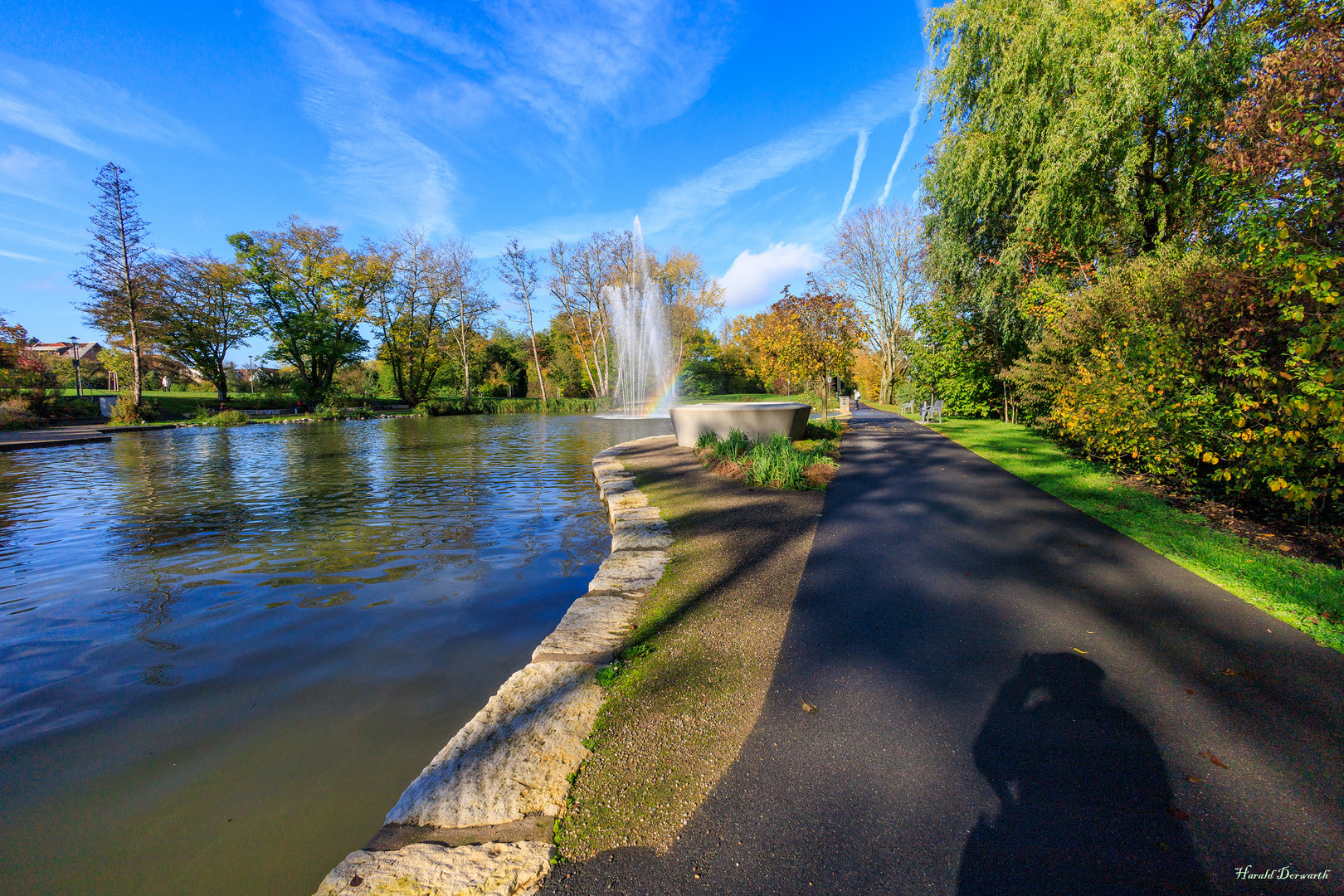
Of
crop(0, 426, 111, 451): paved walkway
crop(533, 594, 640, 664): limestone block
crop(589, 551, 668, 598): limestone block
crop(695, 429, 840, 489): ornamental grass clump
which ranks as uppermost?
crop(0, 426, 111, 451): paved walkway

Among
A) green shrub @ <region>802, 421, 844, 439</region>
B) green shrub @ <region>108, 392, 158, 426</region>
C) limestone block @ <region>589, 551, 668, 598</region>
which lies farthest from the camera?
green shrub @ <region>108, 392, 158, 426</region>

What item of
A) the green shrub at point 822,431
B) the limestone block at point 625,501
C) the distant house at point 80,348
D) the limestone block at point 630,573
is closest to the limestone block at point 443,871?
the limestone block at point 630,573

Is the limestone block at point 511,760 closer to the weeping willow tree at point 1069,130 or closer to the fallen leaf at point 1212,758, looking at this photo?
the fallen leaf at point 1212,758

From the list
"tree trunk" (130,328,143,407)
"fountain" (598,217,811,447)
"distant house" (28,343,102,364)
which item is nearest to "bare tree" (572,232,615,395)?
"fountain" (598,217,811,447)

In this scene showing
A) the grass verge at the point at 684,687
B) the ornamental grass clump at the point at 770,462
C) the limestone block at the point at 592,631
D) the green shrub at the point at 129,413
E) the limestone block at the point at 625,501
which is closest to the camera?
the grass verge at the point at 684,687

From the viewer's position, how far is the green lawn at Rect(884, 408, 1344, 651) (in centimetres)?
325

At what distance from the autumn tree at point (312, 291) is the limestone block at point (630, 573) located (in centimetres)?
3621

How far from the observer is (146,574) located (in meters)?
4.83

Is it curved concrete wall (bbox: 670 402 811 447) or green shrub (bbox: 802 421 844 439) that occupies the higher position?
curved concrete wall (bbox: 670 402 811 447)

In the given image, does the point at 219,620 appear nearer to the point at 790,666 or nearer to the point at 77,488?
the point at 790,666

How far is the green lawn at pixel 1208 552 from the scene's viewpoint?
3254mm

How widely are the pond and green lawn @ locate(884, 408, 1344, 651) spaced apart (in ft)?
16.4

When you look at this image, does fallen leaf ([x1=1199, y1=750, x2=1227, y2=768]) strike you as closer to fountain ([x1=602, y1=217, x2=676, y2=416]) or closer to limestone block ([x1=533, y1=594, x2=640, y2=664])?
limestone block ([x1=533, y1=594, x2=640, y2=664])

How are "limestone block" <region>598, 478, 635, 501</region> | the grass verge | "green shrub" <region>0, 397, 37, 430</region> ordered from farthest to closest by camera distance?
"green shrub" <region>0, 397, 37, 430</region> < "limestone block" <region>598, 478, 635, 501</region> < the grass verge
